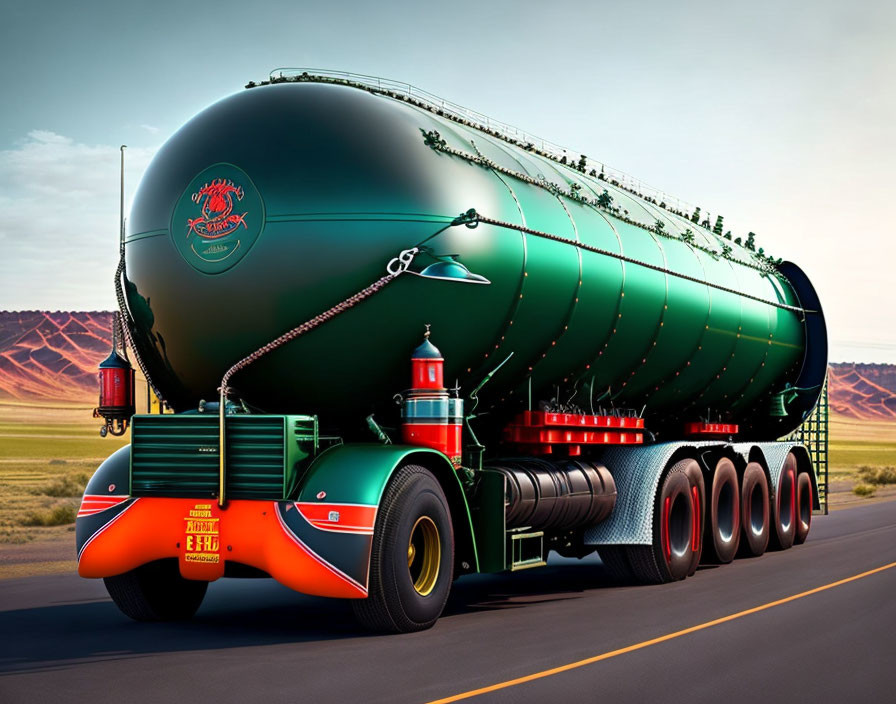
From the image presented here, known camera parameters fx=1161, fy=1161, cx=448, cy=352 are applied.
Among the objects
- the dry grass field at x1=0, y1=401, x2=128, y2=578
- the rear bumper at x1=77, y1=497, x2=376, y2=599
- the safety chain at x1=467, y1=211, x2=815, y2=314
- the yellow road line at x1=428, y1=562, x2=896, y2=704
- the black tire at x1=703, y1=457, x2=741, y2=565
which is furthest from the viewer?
the dry grass field at x1=0, y1=401, x2=128, y2=578

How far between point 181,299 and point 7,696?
3.81 m

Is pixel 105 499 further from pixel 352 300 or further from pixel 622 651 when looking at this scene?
pixel 622 651

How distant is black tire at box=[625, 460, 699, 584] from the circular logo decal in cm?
606

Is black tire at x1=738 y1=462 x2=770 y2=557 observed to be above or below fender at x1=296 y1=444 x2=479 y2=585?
below

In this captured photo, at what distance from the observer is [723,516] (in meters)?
15.4

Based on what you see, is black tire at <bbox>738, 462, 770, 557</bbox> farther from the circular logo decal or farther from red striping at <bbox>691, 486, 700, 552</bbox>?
the circular logo decal

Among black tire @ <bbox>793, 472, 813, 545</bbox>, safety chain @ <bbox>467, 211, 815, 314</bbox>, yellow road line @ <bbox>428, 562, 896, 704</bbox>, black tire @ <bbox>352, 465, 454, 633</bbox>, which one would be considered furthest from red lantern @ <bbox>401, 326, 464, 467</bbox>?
black tire @ <bbox>793, 472, 813, 545</bbox>

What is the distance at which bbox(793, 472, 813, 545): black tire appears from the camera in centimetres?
1805

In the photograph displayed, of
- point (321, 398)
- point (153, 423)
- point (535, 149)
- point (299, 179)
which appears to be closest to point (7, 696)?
point (153, 423)

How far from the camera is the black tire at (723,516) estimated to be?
586 inches

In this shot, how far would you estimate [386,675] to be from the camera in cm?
738

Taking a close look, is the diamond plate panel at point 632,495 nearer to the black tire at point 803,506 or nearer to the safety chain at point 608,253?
the safety chain at point 608,253

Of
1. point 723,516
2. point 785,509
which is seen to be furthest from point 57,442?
point 723,516

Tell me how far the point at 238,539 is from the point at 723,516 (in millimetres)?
8409
